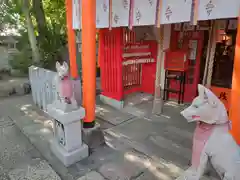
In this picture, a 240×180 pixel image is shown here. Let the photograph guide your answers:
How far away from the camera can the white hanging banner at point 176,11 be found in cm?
328

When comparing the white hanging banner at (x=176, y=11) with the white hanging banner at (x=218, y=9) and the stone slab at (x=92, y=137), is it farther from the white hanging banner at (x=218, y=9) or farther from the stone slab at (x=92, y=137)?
the stone slab at (x=92, y=137)

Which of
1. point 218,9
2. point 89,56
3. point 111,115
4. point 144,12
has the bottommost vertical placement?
point 111,115

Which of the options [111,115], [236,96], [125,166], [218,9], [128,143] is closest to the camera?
[236,96]

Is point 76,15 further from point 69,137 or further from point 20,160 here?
point 20,160

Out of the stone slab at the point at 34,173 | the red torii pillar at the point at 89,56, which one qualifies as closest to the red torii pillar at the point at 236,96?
the red torii pillar at the point at 89,56

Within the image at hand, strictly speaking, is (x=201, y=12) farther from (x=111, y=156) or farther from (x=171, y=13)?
(x=111, y=156)

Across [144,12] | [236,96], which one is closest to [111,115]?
[144,12]

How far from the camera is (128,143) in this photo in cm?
412

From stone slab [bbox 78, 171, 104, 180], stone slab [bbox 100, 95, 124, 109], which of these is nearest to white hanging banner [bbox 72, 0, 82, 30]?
stone slab [bbox 100, 95, 124, 109]

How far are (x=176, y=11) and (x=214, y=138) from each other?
2367mm

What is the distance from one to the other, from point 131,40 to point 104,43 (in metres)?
0.87

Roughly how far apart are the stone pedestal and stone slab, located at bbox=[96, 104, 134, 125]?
5.32ft

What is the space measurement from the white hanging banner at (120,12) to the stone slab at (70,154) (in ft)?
9.08

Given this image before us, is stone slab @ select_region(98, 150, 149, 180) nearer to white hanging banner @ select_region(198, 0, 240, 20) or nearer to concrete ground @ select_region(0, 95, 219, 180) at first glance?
concrete ground @ select_region(0, 95, 219, 180)
